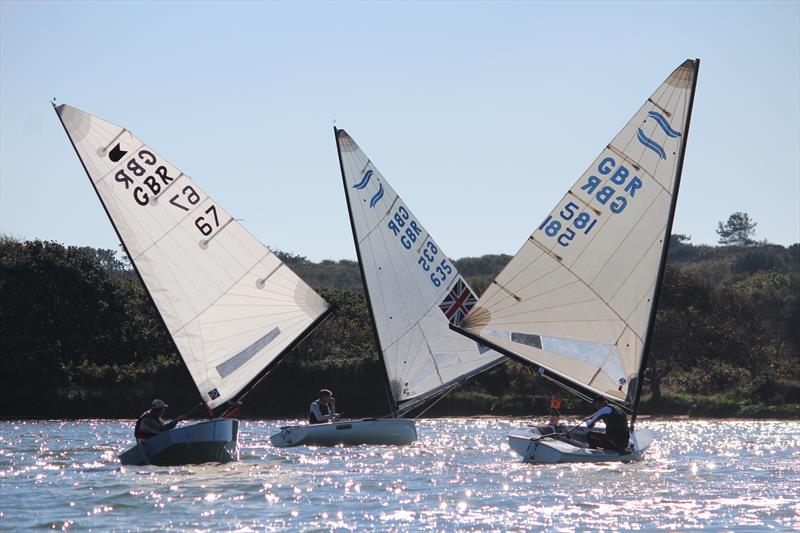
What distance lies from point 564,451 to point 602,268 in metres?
4.22

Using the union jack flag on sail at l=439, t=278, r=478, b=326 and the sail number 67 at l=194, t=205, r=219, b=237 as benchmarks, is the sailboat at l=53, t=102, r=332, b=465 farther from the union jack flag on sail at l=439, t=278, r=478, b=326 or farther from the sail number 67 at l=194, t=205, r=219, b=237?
the union jack flag on sail at l=439, t=278, r=478, b=326

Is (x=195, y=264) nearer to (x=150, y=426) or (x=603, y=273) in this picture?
(x=150, y=426)

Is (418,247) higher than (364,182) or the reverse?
the reverse

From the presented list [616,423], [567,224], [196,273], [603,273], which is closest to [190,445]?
[196,273]

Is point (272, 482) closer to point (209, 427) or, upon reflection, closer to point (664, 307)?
point (209, 427)

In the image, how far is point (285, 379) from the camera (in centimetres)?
5756

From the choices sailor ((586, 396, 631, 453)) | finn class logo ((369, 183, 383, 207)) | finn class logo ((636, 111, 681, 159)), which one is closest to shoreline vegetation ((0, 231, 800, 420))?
finn class logo ((369, 183, 383, 207))

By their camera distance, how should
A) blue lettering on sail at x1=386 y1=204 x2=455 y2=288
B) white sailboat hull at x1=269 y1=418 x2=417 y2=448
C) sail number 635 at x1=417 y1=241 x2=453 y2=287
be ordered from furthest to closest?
sail number 635 at x1=417 y1=241 x2=453 y2=287 → blue lettering on sail at x1=386 y1=204 x2=455 y2=288 → white sailboat hull at x1=269 y1=418 x2=417 y2=448

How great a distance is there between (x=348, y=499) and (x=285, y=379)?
119ft

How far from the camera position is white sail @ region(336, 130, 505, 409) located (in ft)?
116

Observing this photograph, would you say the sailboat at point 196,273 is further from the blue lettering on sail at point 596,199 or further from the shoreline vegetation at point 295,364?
the shoreline vegetation at point 295,364

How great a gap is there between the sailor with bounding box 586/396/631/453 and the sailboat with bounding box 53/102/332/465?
7227 mm

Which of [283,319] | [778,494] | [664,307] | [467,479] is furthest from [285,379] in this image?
[778,494]

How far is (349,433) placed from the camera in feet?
107
